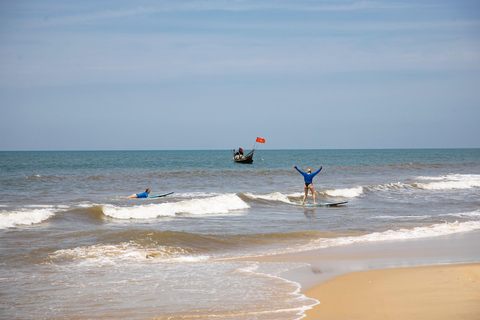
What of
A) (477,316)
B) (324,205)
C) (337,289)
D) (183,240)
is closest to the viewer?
(477,316)

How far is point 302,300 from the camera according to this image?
19.2 feet

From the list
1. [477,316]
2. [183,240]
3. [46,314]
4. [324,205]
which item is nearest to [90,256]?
[183,240]

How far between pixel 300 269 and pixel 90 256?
168 inches

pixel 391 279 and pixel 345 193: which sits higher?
pixel 391 279

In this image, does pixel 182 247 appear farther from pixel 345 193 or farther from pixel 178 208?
pixel 345 193

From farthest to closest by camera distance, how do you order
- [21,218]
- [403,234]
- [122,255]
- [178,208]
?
1. [178,208]
2. [21,218]
3. [403,234]
4. [122,255]

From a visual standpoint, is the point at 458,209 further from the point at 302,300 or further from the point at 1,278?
the point at 1,278

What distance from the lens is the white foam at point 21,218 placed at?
12575mm

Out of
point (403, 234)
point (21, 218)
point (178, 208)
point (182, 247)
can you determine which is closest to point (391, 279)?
point (182, 247)

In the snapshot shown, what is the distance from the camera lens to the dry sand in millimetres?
5133

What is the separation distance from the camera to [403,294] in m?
5.89

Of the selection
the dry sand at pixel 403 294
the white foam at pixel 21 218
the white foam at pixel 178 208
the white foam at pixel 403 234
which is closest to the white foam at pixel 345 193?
the white foam at pixel 178 208

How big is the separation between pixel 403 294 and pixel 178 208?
1152 cm

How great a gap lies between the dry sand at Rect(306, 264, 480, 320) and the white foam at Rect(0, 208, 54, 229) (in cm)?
989
